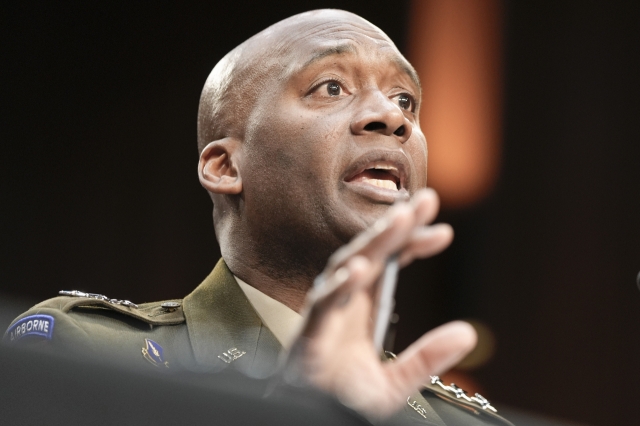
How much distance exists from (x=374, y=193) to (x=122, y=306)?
0.55 meters

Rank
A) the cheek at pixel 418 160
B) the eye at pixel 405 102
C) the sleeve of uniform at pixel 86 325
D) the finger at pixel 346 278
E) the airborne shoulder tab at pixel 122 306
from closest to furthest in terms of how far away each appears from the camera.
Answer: the finger at pixel 346 278 < the sleeve of uniform at pixel 86 325 < the airborne shoulder tab at pixel 122 306 < the cheek at pixel 418 160 < the eye at pixel 405 102

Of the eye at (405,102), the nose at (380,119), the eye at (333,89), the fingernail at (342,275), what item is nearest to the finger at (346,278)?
the fingernail at (342,275)

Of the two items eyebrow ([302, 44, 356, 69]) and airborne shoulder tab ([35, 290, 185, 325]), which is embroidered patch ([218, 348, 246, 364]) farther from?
eyebrow ([302, 44, 356, 69])

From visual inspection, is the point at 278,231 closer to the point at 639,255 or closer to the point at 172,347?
the point at 172,347

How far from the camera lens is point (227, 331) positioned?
1891mm

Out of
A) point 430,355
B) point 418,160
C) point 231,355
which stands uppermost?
point 418,160

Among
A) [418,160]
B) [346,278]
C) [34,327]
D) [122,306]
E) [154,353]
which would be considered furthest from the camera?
[418,160]

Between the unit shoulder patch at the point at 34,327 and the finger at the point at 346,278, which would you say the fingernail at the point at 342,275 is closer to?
the finger at the point at 346,278

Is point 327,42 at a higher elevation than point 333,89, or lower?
higher

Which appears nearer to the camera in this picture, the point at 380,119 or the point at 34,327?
the point at 34,327

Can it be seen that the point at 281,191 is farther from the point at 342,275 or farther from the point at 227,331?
the point at 342,275

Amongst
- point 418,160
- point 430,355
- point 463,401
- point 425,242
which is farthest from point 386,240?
point 463,401

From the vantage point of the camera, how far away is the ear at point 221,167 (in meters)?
2.04

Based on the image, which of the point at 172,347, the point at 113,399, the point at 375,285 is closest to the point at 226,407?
the point at 113,399
